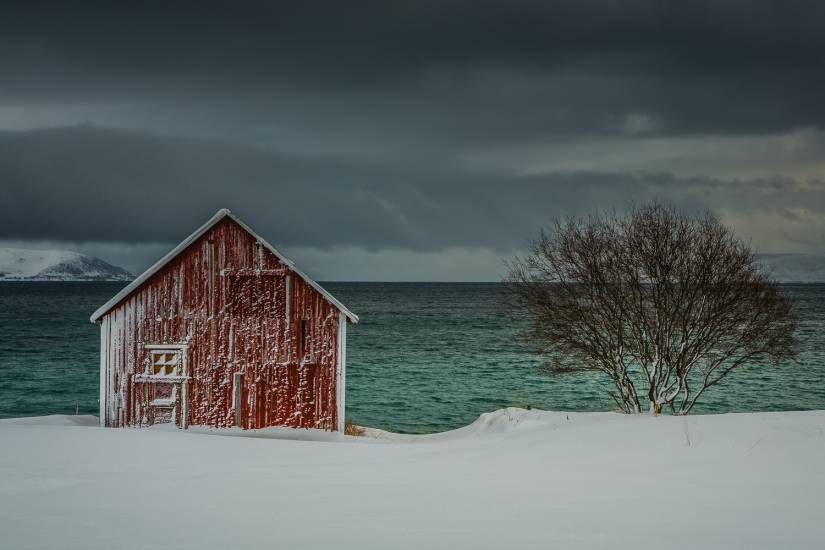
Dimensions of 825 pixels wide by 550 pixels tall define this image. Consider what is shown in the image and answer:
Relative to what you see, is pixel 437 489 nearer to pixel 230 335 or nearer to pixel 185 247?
pixel 230 335

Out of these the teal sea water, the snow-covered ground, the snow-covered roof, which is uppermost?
the snow-covered roof

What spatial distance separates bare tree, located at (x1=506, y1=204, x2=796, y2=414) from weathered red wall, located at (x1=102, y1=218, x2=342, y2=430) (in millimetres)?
7654

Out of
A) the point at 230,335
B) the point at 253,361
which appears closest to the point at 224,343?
the point at 230,335

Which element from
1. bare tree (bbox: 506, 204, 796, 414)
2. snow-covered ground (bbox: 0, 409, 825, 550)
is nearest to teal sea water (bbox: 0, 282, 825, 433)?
bare tree (bbox: 506, 204, 796, 414)

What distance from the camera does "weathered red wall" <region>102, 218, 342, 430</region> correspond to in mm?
22031

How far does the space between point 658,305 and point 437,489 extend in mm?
14115

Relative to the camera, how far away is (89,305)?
138000mm

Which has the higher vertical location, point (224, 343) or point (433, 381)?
point (224, 343)

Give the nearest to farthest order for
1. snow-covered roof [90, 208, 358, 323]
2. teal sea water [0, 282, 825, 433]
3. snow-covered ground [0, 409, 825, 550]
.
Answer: snow-covered ground [0, 409, 825, 550] < snow-covered roof [90, 208, 358, 323] < teal sea water [0, 282, 825, 433]

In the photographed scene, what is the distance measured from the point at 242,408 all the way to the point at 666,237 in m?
14.6

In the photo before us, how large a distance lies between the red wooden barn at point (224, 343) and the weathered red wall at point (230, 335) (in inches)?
1.2

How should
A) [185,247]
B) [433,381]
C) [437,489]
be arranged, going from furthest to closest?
[433,381] < [185,247] < [437,489]

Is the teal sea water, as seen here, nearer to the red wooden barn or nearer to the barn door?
the red wooden barn

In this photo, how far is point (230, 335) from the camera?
22141 mm
